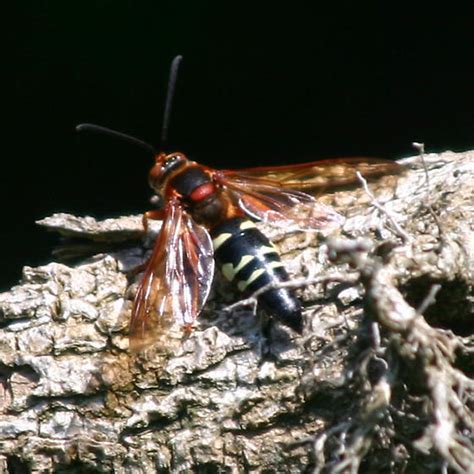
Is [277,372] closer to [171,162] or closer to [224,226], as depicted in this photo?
[224,226]

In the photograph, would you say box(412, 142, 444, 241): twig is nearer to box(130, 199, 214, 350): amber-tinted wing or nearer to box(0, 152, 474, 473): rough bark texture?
box(0, 152, 474, 473): rough bark texture

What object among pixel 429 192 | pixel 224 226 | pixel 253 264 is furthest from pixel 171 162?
pixel 429 192

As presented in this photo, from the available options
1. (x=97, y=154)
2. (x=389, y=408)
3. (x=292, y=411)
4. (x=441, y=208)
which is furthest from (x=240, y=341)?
(x=97, y=154)

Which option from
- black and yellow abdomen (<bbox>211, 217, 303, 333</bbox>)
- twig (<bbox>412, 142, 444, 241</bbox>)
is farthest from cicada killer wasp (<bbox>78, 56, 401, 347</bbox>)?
twig (<bbox>412, 142, 444, 241</bbox>)

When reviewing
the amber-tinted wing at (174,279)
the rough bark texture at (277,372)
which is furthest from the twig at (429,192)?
the amber-tinted wing at (174,279)

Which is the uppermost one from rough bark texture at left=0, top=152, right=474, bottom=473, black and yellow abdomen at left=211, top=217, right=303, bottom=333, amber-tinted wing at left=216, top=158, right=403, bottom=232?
amber-tinted wing at left=216, top=158, right=403, bottom=232

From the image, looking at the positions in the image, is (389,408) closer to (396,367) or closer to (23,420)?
(396,367)
